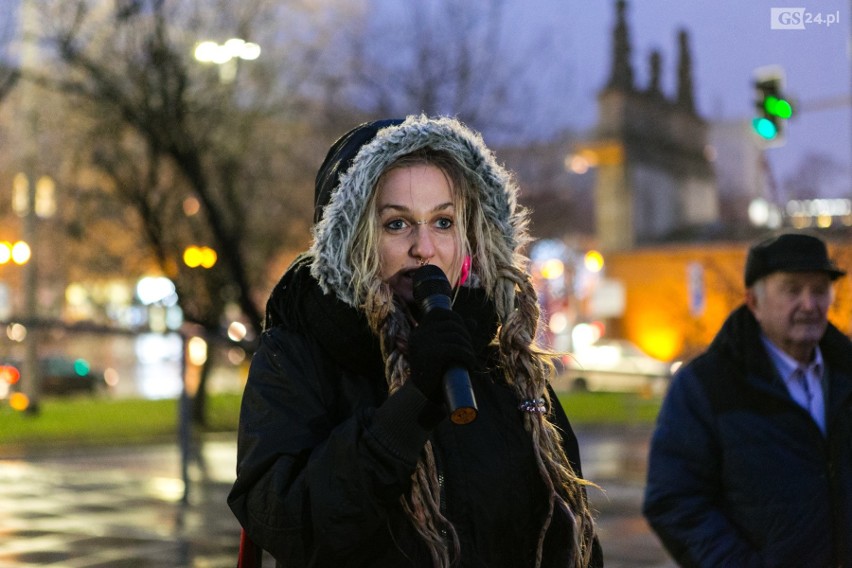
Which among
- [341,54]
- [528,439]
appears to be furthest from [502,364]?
[341,54]

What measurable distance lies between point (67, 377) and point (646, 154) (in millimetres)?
33826

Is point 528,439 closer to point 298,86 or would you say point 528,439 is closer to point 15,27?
point 15,27

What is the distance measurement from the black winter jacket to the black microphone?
13 centimetres

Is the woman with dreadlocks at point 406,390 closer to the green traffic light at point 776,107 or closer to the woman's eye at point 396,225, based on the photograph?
the woman's eye at point 396,225

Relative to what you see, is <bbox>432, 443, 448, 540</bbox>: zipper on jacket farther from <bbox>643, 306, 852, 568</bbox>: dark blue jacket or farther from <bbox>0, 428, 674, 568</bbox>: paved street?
<bbox>0, 428, 674, 568</bbox>: paved street

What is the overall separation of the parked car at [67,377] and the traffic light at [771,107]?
9.30 m

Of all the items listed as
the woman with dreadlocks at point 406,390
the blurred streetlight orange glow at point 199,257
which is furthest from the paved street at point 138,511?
the woman with dreadlocks at point 406,390

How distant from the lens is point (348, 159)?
2.78 metres

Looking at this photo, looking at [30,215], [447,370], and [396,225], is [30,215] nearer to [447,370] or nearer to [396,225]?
[396,225]

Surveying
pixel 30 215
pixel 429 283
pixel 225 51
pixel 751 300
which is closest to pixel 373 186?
pixel 429 283

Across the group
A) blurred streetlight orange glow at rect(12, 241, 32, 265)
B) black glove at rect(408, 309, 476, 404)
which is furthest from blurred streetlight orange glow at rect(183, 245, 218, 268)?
black glove at rect(408, 309, 476, 404)

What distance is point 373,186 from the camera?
2.69 metres

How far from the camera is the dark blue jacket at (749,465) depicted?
12.4 feet

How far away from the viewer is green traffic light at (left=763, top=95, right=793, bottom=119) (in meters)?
12.7
